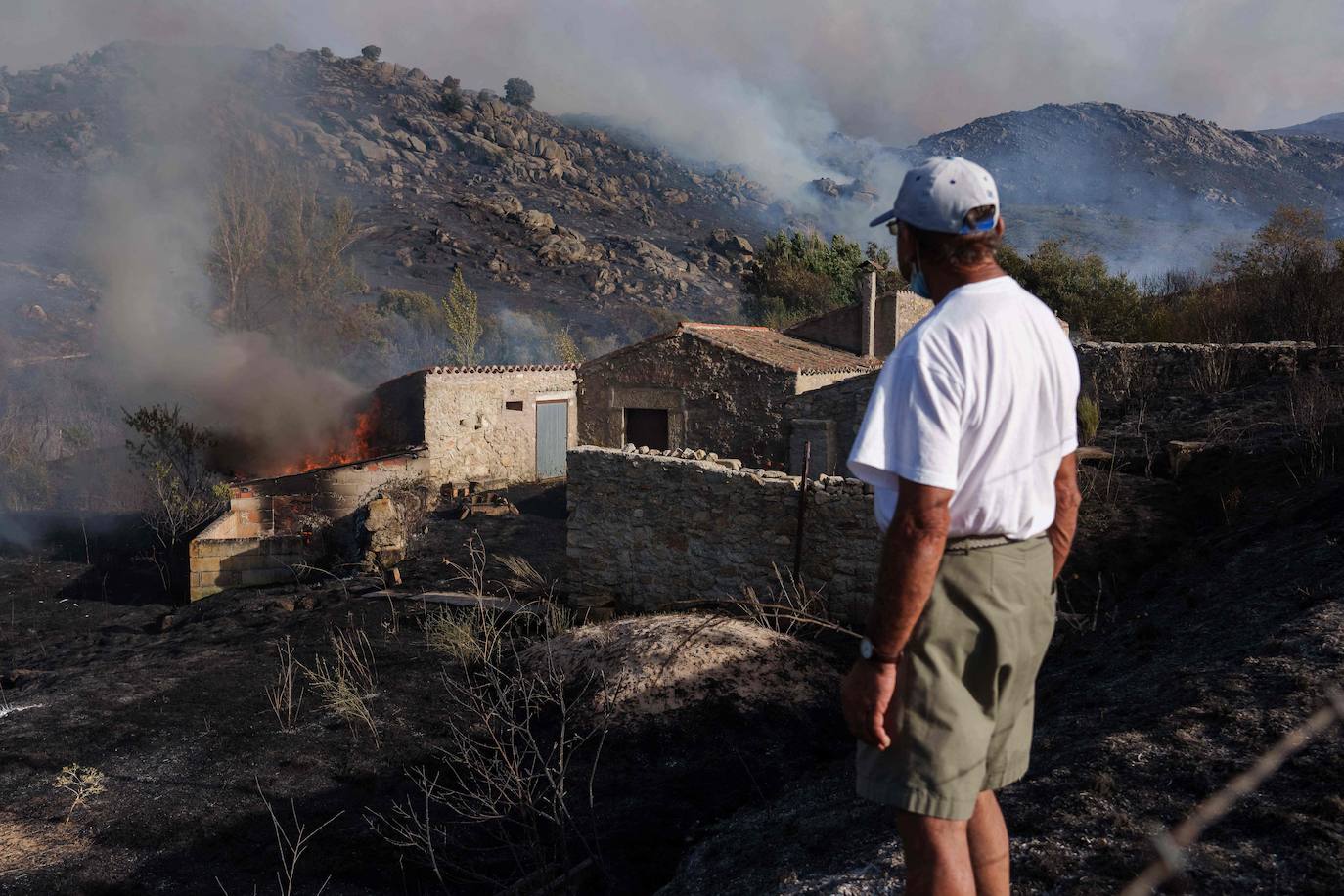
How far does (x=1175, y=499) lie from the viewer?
962 centimetres

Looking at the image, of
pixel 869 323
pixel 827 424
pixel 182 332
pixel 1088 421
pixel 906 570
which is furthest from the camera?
pixel 182 332

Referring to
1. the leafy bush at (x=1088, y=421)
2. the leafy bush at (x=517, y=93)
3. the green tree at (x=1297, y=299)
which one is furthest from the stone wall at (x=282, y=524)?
the leafy bush at (x=517, y=93)

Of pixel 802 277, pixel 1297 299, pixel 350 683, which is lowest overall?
pixel 350 683

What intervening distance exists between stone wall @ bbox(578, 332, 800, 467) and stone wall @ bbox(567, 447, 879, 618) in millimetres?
8326

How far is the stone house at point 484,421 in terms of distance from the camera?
18.7m

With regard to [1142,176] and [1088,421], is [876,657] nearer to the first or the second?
[1088,421]

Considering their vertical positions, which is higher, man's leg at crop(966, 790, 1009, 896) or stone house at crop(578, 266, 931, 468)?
stone house at crop(578, 266, 931, 468)

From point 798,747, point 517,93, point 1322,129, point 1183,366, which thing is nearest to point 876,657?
point 798,747

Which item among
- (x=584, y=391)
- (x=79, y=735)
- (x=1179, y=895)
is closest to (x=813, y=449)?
(x=584, y=391)

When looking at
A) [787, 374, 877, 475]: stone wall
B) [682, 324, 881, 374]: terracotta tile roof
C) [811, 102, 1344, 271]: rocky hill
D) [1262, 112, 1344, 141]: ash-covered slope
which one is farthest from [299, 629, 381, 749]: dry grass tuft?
[1262, 112, 1344, 141]: ash-covered slope

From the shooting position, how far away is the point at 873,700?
190 centimetres

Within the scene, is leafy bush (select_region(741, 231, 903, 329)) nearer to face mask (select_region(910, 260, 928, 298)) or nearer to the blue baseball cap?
face mask (select_region(910, 260, 928, 298))

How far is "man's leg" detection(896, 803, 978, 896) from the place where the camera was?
1.91 meters

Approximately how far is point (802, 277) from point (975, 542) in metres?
38.5
